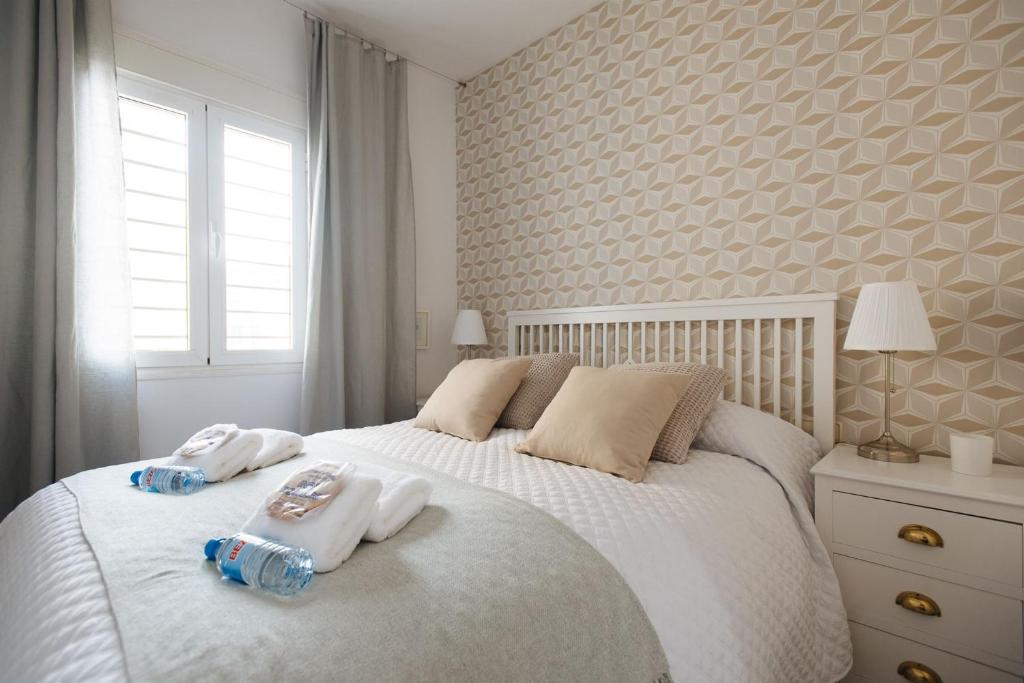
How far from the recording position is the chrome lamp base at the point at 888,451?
1558 mm

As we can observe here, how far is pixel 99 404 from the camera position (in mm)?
2023

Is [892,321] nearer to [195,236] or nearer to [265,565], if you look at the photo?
[265,565]

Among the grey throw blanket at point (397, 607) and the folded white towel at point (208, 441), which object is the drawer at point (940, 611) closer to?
the grey throw blanket at point (397, 607)

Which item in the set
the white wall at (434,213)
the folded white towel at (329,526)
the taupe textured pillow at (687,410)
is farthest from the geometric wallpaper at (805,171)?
the folded white towel at (329,526)

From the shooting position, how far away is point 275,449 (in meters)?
1.46

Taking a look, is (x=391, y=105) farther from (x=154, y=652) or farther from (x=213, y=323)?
(x=154, y=652)

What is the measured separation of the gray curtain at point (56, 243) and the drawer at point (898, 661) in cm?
264

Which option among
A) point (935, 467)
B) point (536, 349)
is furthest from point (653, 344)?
point (935, 467)

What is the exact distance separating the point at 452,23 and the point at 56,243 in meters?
2.10

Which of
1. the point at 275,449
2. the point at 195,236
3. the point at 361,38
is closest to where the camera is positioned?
the point at 275,449

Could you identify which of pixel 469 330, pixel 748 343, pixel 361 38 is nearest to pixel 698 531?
pixel 748 343

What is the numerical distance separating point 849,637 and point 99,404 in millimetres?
2713

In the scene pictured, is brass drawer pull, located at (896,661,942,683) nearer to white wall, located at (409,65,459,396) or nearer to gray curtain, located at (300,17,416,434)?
gray curtain, located at (300,17,416,434)

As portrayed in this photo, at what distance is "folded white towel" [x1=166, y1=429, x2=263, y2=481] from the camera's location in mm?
1277
